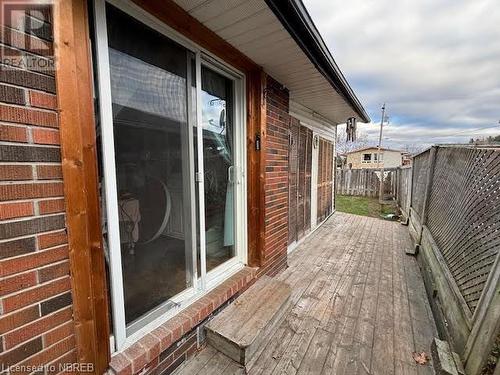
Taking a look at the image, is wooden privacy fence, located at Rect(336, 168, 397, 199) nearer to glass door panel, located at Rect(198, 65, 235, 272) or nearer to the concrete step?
the concrete step

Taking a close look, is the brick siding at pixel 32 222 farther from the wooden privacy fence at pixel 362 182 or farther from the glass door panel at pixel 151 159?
Answer: the wooden privacy fence at pixel 362 182

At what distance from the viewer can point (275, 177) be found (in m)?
2.89

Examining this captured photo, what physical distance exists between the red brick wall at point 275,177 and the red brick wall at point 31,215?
1.95m

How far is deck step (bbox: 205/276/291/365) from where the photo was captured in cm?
178

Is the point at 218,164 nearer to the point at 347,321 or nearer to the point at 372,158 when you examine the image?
the point at 347,321

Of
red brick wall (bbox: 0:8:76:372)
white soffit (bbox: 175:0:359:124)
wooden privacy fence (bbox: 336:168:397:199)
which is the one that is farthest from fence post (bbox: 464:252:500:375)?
wooden privacy fence (bbox: 336:168:397:199)

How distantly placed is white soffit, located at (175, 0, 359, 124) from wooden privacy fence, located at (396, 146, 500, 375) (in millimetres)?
1869

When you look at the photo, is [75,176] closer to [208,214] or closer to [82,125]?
[82,125]

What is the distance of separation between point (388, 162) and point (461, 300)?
110 ft

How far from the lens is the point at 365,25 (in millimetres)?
6117

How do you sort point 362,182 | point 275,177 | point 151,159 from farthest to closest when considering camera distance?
point 362,182 → point 275,177 → point 151,159

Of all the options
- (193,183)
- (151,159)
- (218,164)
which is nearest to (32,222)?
(151,159)

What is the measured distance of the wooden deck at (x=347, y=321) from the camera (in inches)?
70.5

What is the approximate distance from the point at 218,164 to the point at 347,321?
2007 mm
